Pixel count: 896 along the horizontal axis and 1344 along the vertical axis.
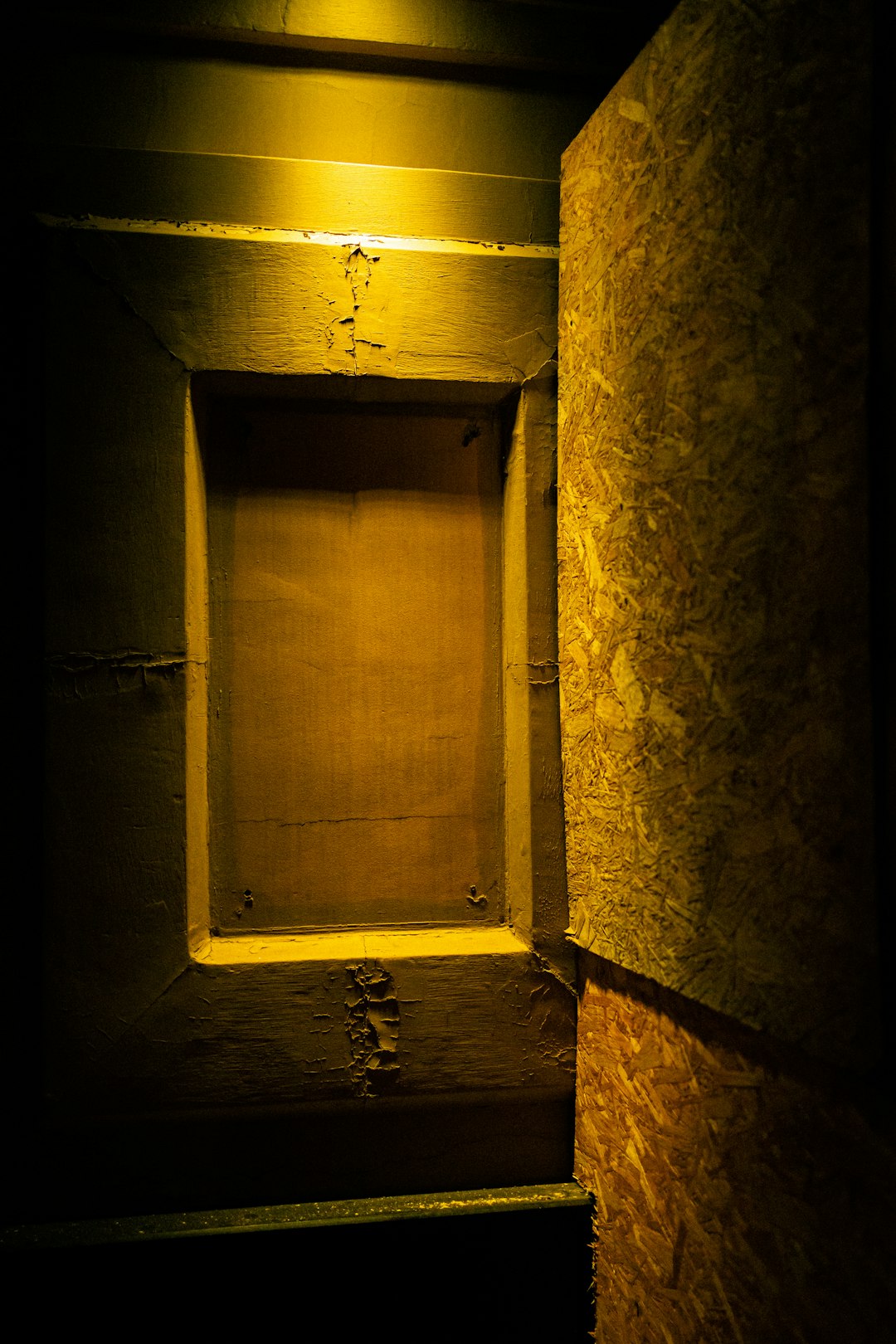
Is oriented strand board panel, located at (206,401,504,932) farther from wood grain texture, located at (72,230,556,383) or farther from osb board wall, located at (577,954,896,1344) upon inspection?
osb board wall, located at (577,954,896,1344)

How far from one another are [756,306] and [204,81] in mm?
1541

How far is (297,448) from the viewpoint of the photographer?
1.99 m

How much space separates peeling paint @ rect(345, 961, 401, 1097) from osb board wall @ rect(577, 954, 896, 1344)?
1.55ft

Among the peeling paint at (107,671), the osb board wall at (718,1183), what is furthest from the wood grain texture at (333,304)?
the osb board wall at (718,1183)

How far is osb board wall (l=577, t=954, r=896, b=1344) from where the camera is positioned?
115cm

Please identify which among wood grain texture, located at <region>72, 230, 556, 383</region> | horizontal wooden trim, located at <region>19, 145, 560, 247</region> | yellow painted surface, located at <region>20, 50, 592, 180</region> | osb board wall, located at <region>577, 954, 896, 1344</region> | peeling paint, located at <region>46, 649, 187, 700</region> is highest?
yellow painted surface, located at <region>20, 50, 592, 180</region>

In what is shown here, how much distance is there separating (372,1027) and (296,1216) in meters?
0.46

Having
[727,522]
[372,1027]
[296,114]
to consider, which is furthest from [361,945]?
[296,114]

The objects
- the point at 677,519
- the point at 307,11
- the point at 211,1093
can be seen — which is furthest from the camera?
the point at 307,11

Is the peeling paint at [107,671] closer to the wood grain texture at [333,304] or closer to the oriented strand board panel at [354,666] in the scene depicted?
the oriented strand board panel at [354,666]

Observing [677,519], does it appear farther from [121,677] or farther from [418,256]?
[121,677]

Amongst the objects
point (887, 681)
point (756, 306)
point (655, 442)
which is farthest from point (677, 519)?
point (887, 681)

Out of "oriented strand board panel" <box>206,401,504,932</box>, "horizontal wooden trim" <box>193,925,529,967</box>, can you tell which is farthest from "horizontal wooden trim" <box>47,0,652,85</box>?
"horizontal wooden trim" <box>193,925,529,967</box>

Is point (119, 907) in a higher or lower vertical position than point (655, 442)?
lower
